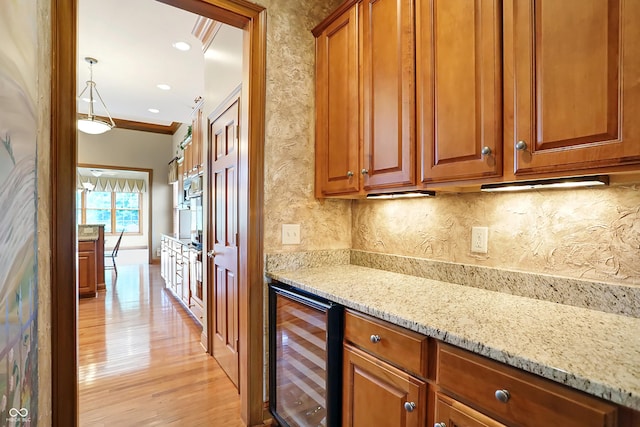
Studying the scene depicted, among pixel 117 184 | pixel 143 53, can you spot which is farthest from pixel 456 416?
pixel 117 184

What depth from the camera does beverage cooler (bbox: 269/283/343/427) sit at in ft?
4.51

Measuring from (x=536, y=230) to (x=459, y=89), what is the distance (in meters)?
0.65

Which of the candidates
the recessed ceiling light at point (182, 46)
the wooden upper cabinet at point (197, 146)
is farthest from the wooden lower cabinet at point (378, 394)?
the recessed ceiling light at point (182, 46)

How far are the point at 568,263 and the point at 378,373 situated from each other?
83cm

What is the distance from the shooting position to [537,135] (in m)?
1.03

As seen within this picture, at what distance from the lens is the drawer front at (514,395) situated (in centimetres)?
68

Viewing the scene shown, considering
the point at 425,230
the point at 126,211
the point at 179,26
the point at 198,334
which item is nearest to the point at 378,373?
the point at 425,230

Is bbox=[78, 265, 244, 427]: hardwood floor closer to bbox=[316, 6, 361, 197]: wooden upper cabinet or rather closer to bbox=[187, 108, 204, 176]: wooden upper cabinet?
bbox=[316, 6, 361, 197]: wooden upper cabinet

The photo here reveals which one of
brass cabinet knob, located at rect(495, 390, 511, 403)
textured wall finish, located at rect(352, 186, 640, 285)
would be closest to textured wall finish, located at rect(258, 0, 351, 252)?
textured wall finish, located at rect(352, 186, 640, 285)

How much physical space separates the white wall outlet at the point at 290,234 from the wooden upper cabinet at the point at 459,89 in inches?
33.7

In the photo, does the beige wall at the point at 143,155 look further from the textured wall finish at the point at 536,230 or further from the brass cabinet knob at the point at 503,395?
the brass cabinet knob at the point at 503,395

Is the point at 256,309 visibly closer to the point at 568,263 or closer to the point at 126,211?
the point at 568,263

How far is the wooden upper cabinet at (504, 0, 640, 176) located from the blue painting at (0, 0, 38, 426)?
4.29 ft

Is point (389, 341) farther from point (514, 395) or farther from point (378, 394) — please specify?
point (514, 395)
